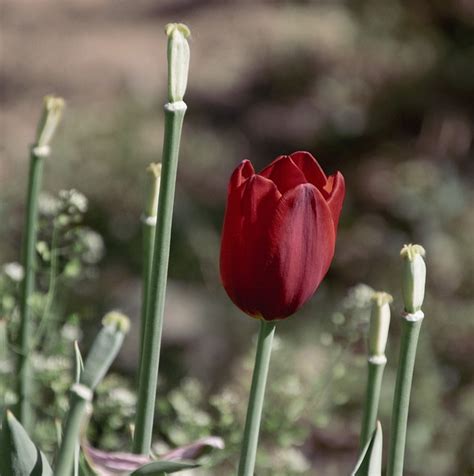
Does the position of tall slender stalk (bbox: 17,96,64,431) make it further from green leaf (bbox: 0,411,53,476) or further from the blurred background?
green leaf (bbox: 0,411,53,476)

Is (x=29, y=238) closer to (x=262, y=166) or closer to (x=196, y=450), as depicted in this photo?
(x=196, y=450)

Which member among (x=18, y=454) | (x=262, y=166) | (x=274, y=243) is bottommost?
(x=262, y=166)

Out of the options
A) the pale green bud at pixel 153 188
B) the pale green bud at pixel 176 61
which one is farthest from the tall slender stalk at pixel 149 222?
the pale green bud at pixel 176 61

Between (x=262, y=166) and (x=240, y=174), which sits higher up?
(x=240, y=174)

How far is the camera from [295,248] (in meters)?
0.58

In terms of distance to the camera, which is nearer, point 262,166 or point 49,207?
point 49,207

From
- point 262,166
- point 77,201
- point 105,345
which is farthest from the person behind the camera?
point 262,166

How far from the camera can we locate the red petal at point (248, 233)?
0.58 meters

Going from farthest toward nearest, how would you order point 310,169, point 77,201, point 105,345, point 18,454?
point 77,201, point 310,169, point 18,454, point 105,345

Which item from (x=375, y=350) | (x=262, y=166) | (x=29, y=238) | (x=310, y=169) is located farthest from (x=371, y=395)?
(x=262, y=166)

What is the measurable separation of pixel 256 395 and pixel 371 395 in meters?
0.08

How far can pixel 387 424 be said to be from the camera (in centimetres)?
167

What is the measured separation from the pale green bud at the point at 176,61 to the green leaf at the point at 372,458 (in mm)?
193

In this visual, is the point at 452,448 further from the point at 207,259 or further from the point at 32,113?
the point at 32,113
